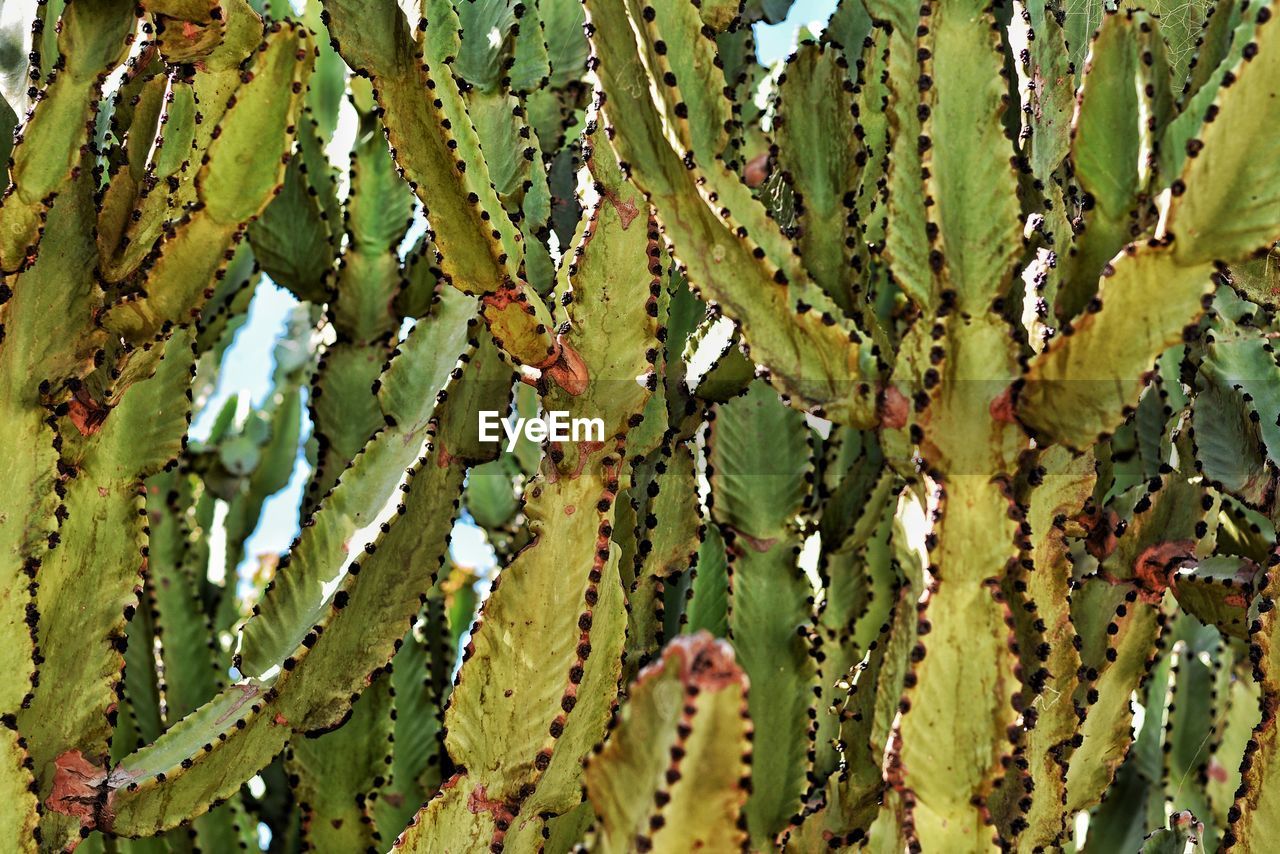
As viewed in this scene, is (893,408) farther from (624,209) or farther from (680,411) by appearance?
(680,411)

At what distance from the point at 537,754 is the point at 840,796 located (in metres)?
0.53

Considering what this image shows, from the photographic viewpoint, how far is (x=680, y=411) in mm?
1833

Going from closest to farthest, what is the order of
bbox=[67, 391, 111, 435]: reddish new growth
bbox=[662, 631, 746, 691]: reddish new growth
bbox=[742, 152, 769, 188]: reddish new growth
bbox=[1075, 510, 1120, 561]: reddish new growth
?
bbox=[662, 631, 746, 691]: reddish new growth, bbox=[67, 391, 111, 435]: reddish new growth, bbox=[1075, 510, 1120, 561]: reddish new growth, bbox=[742, 152, 769, 188]: reddish new growth

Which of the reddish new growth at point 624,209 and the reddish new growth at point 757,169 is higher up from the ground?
the reddish new growth at point 757,169

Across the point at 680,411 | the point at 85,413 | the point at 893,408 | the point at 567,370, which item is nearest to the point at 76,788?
the point at 85,413

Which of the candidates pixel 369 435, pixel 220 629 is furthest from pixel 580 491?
pixel 220 629

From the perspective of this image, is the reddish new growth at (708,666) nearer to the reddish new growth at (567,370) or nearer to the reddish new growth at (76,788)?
the reddish new growth at (567,370)

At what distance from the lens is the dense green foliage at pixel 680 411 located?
1227 mm

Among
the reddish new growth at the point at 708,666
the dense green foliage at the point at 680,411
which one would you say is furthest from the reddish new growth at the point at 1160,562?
the reddish new growth at the point at 708,666

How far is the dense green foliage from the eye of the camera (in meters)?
1.23

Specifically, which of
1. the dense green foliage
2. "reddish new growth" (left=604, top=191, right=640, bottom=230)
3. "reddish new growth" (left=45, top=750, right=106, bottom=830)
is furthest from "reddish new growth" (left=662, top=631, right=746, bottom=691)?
"reddish new growth" (left=45, top=750, right=106, bottom=830)

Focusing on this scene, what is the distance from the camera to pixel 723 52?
2.11 m

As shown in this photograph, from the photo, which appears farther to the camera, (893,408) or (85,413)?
(85,413)

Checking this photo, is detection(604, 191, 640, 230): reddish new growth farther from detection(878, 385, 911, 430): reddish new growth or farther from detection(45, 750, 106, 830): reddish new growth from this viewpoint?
detection(45, 750, 106, 830): reddish new growth
